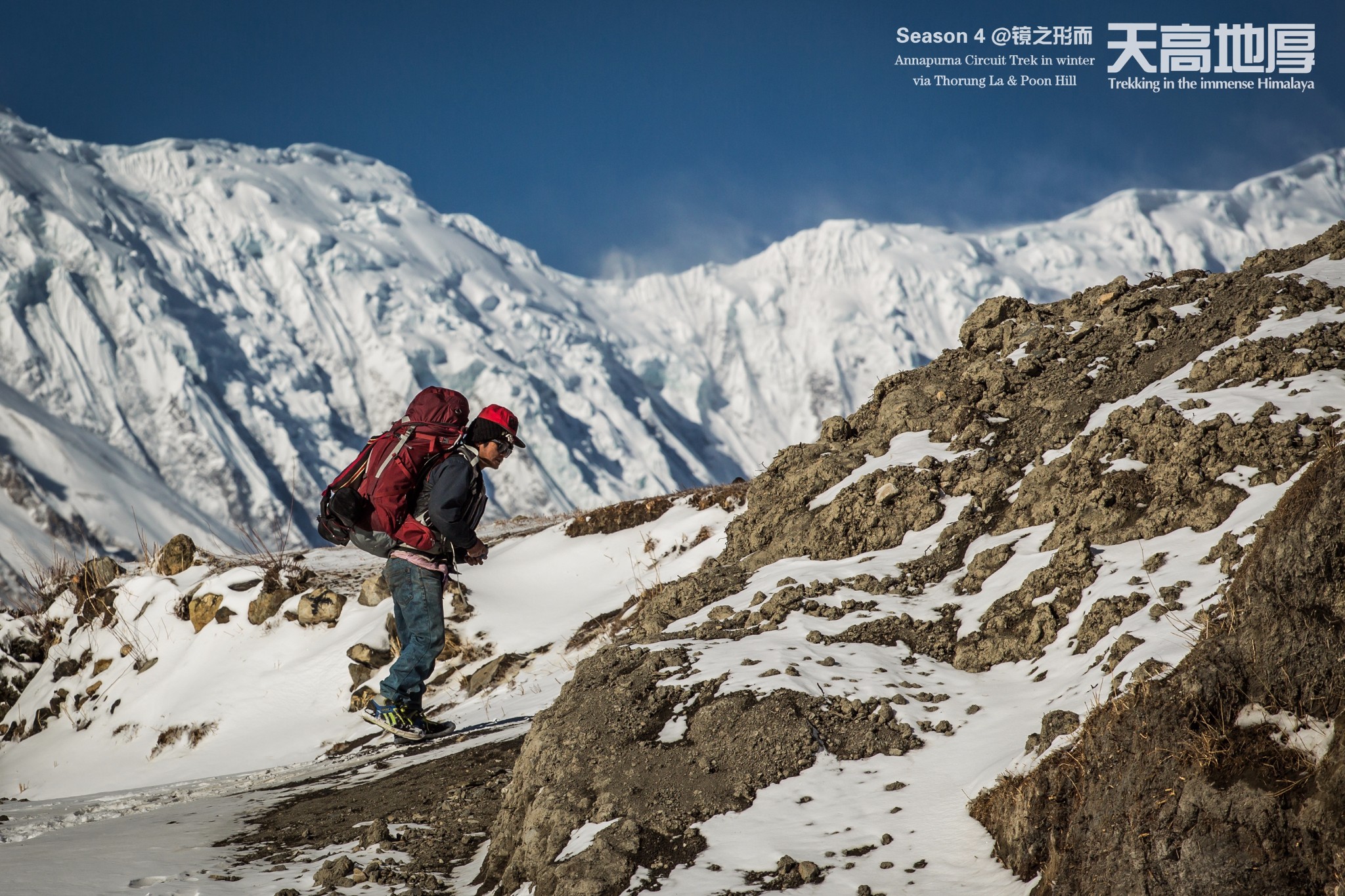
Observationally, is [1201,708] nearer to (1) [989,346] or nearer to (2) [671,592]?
(2) [671,592]

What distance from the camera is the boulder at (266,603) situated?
37.5ft

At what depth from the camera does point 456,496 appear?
19.6ft

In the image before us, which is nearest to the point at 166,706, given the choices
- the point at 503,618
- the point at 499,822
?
the point at 503,618

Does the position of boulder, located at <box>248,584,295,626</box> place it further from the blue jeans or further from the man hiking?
the blue jeans

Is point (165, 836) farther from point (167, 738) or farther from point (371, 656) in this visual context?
point (167, 738)

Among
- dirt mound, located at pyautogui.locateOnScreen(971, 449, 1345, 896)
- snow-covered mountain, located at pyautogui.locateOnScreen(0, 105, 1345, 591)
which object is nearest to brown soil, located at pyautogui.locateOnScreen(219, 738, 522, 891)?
dirt mound, located at pyautogui.locateOnScreen(971, 449, 1345, 896)

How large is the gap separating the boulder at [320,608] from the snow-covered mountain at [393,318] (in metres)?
72.8

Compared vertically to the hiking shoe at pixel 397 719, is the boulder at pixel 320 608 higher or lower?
higher

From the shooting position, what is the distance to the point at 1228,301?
28.2 ft

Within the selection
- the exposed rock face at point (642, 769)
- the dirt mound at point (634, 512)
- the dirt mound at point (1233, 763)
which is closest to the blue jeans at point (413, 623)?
the exposed rock face at point (642, 769)

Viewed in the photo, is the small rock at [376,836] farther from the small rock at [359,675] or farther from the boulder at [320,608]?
the boulder at [320,608]

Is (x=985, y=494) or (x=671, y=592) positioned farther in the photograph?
(x=671, y=592)

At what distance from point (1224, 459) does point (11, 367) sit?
364ft

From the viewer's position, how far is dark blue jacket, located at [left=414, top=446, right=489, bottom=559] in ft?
19.6
